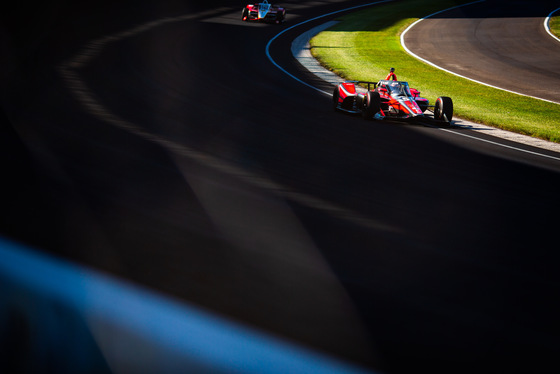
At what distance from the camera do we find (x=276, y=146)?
10.8 m

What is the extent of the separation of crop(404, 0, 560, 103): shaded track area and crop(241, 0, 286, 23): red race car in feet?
29.6

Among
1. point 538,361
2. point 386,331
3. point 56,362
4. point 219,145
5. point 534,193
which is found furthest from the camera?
point 219,145

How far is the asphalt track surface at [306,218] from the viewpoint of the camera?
187 inches

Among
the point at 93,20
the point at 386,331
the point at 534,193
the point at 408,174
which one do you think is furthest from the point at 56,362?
the point at 93,20

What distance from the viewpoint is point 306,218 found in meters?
7.05

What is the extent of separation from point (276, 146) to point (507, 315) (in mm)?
6523

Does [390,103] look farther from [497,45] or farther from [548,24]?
[548,24]

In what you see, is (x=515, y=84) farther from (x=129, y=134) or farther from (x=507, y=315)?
(x=507, y=315)

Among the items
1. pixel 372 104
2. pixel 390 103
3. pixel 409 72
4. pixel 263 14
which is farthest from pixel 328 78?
pixel 263 14

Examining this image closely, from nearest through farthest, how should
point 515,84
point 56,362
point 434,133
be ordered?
1. point 56,362
2. point 434,133
3. point 515,84

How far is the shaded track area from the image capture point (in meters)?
24.5

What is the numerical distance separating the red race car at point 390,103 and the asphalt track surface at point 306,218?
0.50 metres

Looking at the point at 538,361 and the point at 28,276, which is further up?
the point at 28,276

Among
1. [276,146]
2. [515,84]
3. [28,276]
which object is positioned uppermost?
[28,276]
